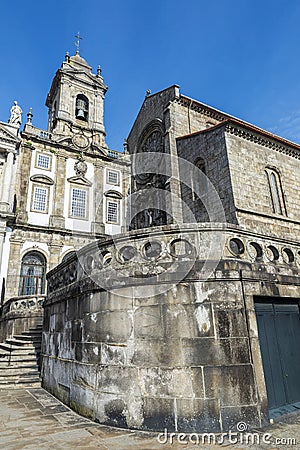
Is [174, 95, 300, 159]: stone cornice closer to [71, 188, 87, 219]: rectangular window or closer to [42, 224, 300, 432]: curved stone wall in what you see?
[42, 224, 300, 432]: curved stone wall

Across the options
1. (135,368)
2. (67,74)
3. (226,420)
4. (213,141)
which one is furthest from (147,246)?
(67,74)

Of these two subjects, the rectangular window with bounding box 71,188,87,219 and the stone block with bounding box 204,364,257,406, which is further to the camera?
the rectangular window with bounding box 71,188,87,219

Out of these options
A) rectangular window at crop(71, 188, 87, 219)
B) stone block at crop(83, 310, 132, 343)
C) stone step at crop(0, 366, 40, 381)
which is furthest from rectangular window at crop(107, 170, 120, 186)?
stone block at crop(83, 310, 132, 343)

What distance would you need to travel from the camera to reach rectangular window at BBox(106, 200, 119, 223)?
976 inches

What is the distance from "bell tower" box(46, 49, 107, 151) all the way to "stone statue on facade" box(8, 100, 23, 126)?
13.0 ft

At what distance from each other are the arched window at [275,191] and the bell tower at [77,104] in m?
17.1

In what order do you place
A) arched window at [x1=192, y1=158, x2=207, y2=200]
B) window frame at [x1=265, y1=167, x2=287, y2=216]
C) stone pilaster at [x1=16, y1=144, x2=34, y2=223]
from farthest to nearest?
stone pilaster at [x1=16, y1=144, x2=34, y2=223], arched window at [x1=192, y1=158, x2=207, y2=200], window frame at [x1=265, y1=167, x2=287, y2=216]

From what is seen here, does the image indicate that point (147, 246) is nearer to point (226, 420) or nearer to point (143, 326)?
point (143, 326)

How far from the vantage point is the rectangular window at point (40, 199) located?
855 inches

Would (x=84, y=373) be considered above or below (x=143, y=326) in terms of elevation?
below

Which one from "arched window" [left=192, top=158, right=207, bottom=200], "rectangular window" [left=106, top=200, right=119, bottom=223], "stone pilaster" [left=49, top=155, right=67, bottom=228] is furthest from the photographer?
"rectangular window" [left=106, top=200, right=119, bottom=223]

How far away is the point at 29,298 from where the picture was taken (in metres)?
14.3

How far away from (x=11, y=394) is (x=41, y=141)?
20781 mm

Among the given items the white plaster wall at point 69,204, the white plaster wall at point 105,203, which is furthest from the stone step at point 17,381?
the white plaster wall at point 105,203
